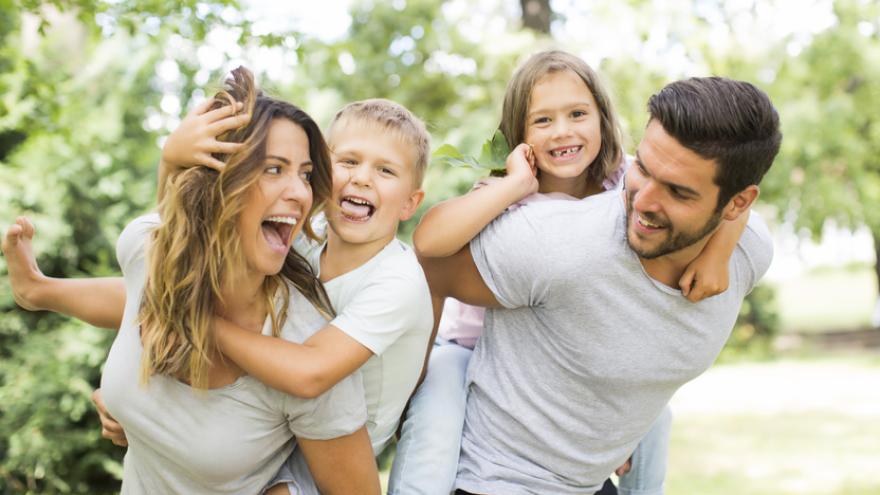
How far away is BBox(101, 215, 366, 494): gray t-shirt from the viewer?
2.32 m

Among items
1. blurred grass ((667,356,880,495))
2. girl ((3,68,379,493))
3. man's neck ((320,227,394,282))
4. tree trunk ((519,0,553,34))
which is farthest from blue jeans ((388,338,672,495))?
tree trunk ((519,0,553,34))

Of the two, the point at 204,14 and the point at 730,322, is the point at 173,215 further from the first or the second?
the point at 204,14

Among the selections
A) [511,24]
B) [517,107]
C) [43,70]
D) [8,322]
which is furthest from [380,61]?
[517,107]

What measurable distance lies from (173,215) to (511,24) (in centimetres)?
1271

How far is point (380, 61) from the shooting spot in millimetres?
14000

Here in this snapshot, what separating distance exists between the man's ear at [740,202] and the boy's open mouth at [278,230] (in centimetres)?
125

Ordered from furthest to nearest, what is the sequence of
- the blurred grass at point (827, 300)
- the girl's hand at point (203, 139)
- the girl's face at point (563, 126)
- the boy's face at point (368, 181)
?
the blurred grass at point (827, 300) < the girl's face at point (563, 126) < the boy's face at point (368, 181) < the girl's hand at point (203, 139)

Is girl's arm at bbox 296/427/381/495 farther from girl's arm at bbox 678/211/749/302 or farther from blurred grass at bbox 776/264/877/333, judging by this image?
blurred grass at bbox 776/264/877/333

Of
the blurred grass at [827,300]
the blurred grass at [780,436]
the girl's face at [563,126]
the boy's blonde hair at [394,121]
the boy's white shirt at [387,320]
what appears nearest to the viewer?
the boy's white shirt at [387,320]

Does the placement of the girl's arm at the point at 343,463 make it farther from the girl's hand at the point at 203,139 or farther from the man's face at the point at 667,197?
the man's face at the point at 667,197

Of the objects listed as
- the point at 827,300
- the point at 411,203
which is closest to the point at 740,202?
the point at 411,203

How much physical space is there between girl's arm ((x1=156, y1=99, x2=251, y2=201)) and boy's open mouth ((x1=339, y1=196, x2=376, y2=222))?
1.63ft

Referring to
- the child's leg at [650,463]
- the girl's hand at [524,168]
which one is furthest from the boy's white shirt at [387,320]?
the child's leg at [650,463]

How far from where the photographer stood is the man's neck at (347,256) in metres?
2.69
